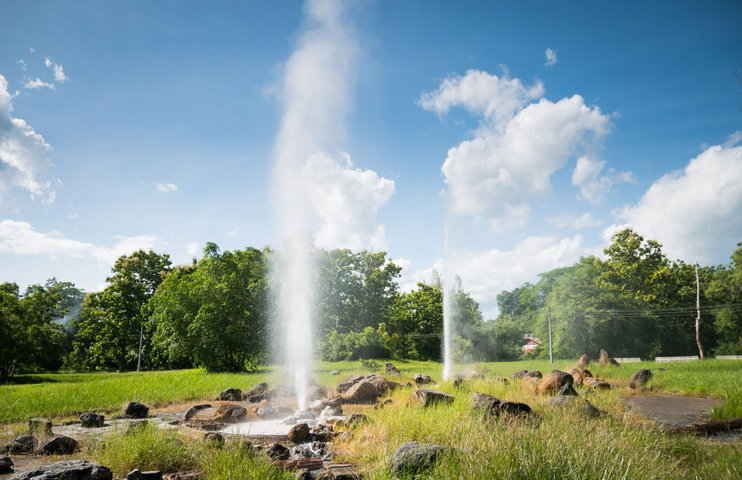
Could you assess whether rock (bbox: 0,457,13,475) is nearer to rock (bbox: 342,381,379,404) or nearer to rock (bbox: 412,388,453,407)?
rock (bbox: 412,388,453,407)

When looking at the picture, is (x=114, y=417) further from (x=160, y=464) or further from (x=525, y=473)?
(x=525, y=473)

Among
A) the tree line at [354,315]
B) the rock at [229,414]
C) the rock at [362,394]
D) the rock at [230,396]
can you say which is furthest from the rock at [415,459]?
the tree line at [354,315]

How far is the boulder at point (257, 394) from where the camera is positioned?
1884 centimetres

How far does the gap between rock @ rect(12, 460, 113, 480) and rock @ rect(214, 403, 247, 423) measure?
7.40 meters

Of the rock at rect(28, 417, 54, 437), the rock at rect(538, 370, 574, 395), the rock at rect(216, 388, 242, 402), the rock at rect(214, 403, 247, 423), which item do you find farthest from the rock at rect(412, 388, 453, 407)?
the rock at rect(216, 388, 242, 402)

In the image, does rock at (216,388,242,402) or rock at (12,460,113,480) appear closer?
rock at (12,460,113,480)

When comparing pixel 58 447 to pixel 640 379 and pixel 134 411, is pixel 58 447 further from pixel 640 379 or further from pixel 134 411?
pixel 640 379

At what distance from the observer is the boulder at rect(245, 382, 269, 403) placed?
1884cm

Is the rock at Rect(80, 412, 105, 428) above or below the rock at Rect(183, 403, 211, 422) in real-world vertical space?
above

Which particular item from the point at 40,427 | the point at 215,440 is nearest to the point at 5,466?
the point at 40,427

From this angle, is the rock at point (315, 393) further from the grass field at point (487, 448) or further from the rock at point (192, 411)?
the grass field at point (487, 448)

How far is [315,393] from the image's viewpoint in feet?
63.7

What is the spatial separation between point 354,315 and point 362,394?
37.6 metres

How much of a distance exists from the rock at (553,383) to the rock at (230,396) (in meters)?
12.3
